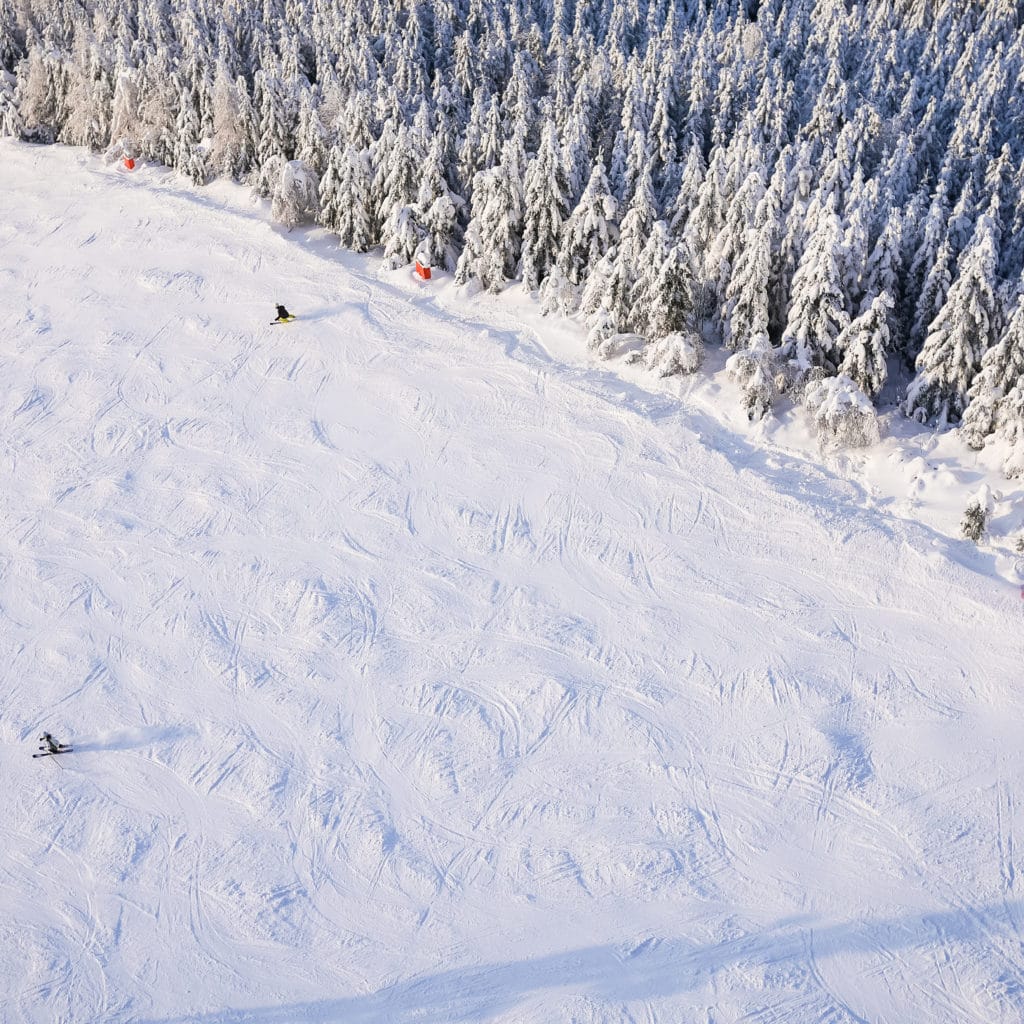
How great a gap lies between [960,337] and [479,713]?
12.9 metres

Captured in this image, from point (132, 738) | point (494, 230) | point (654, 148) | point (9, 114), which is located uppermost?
point (654, 148)

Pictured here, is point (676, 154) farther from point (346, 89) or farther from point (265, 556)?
point (265, 556)

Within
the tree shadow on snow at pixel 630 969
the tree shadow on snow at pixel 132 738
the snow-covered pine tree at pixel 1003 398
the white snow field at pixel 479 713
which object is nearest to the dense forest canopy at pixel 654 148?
the snow-covered pine tree at pixel 1003 398

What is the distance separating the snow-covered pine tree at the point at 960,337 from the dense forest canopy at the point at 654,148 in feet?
0.17

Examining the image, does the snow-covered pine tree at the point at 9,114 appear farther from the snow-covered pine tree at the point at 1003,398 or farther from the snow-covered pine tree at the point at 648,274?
the snow-covered pine tree at the point at 1003,398

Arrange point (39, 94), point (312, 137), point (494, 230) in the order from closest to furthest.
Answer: point (494, 230)
point (312, 137)
point (39, 94)

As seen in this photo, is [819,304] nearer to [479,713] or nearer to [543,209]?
[543,209]

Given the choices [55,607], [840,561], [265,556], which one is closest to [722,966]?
[840,561]

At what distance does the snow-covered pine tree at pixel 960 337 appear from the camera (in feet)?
58.6

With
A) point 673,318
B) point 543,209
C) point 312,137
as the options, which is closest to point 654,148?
point 543,209

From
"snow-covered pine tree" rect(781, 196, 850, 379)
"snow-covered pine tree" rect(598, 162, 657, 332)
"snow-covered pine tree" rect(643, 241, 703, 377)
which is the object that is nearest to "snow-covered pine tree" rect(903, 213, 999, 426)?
"snow-covered pine tree" rect(781, 196, 850, 379)

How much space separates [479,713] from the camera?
14.7m

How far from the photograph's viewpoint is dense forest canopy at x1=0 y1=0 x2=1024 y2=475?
63.1 ft

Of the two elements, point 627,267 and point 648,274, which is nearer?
point 648,274
